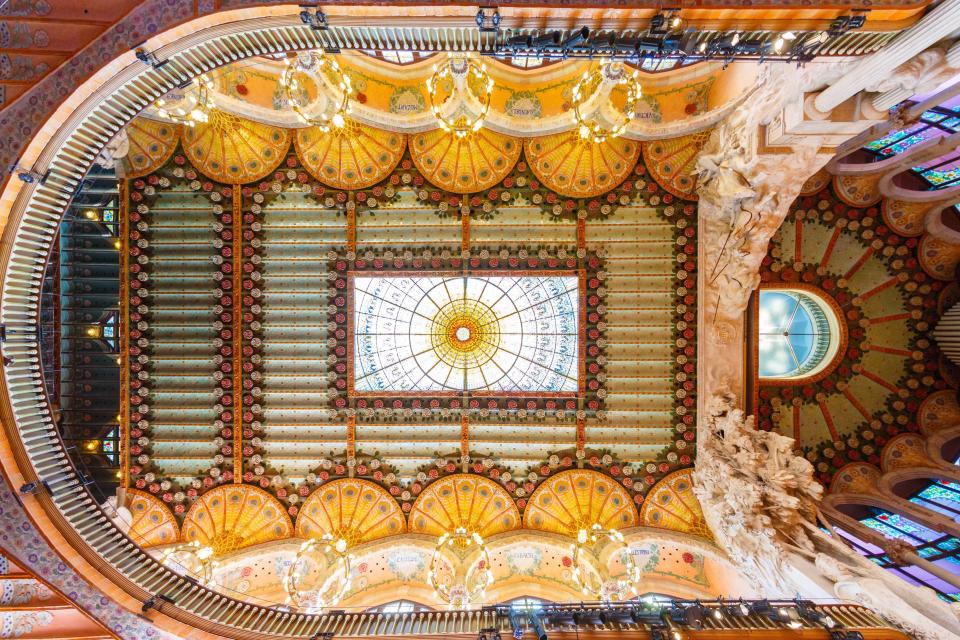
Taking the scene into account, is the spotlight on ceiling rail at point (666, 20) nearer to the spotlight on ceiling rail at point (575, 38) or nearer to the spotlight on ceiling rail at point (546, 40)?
the spotlight on ceiling rail at point (575, 38)

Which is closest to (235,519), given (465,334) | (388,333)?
(388,333)

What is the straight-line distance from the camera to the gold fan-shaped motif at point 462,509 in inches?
558

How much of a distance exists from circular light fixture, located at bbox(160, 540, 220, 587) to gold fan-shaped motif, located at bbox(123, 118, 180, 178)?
12244 millimetres

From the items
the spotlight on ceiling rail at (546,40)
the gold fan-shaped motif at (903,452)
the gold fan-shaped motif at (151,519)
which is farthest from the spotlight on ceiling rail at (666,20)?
the gold fan-shaped motif at (151,519)

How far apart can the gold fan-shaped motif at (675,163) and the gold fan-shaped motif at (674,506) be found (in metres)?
9.54

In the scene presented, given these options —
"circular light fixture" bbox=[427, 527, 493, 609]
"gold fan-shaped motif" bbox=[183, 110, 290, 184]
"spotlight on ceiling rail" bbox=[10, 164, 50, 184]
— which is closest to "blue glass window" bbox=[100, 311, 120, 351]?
"gold fan-shaped motif" bbox=[183, 110, 290, 184]

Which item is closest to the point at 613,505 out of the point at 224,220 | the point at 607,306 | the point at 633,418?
the point at 633,418

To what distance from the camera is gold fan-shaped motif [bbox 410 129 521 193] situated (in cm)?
1330

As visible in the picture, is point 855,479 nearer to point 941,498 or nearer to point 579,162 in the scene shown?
point 941,498

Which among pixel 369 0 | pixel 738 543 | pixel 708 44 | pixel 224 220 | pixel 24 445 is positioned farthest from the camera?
pixel 224 220

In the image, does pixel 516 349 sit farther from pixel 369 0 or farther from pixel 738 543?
pixel 369 0

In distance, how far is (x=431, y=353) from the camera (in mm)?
15109

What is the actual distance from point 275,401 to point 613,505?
1240 cm

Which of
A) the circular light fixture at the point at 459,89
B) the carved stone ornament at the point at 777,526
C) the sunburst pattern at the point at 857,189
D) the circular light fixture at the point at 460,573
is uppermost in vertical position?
the circular light fixture at the point at 459,89
